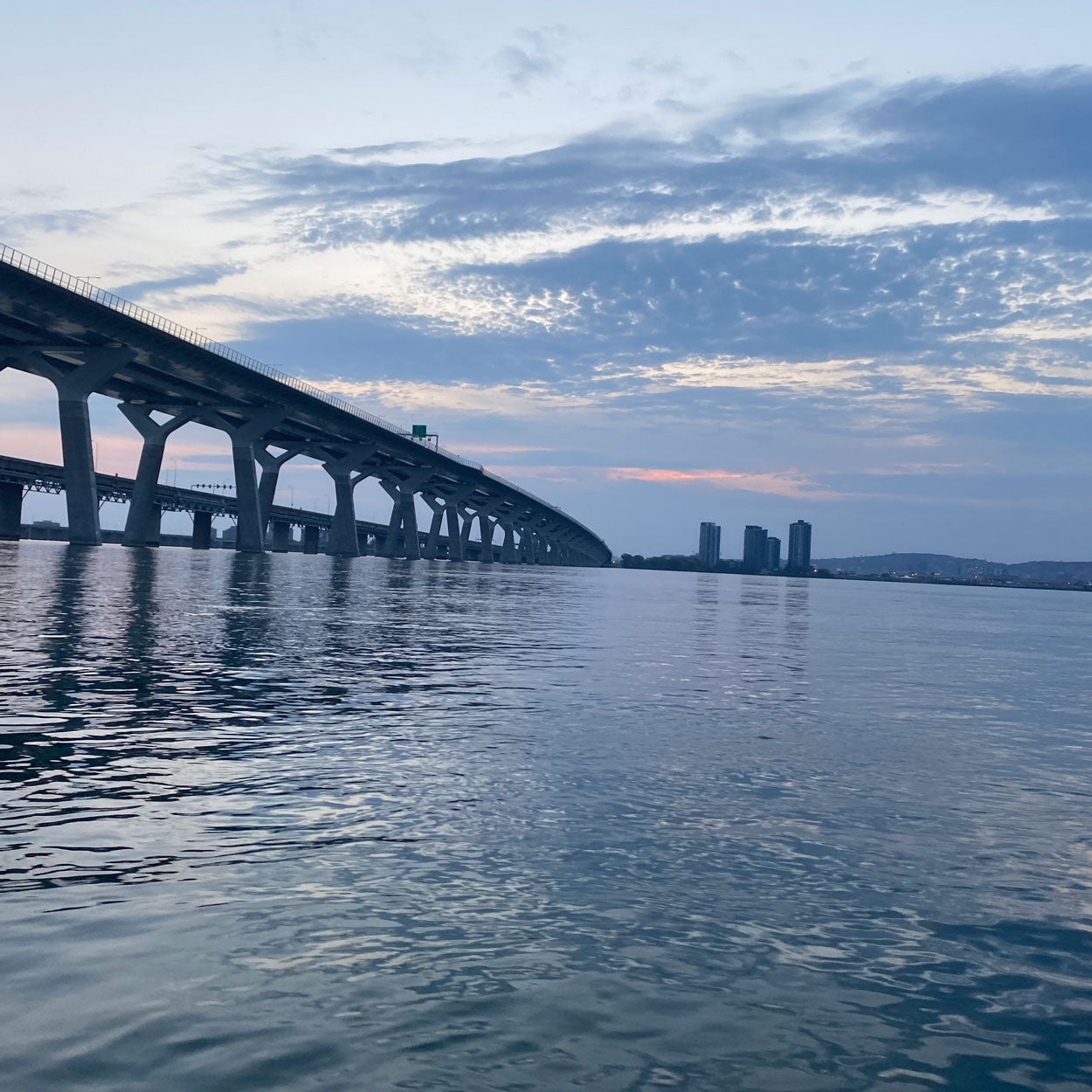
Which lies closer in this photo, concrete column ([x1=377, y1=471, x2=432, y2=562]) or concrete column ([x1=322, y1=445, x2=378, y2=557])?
concrete column ([x1=322, y1=445, x2=378, y2=557])

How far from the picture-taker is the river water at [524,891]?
5.20 m

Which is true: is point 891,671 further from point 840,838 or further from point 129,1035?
point 129,1035

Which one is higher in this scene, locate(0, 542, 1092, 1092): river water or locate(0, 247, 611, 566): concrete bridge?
locate(0, 247, 611, 566): concrete bridge

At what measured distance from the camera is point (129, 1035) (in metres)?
5.15

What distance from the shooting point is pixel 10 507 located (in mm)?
143750

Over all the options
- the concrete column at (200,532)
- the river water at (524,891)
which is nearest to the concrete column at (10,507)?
the concrete column at (200,532)

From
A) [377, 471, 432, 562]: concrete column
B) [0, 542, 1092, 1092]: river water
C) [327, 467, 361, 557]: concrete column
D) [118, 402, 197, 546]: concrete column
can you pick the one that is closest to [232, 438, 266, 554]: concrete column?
[118, 402, 197, 546]: concrete column

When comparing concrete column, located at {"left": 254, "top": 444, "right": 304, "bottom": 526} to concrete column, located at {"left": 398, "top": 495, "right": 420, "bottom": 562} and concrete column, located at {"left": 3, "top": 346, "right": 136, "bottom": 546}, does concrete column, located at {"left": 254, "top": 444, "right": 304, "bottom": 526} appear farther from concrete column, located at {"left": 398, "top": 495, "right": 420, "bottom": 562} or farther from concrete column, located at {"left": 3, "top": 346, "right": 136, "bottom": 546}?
concrete column, located at {"left": 3, "top": 346, "right": 136, "bottom": 546}

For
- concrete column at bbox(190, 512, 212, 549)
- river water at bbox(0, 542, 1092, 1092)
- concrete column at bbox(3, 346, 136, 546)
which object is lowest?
river water at bbox(0, 542, 1092, 1092)

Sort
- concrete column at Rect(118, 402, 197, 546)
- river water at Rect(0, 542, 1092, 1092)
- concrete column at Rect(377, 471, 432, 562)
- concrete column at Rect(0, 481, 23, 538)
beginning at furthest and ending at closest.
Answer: concrete column at Rect(377, 471, 432, 562) → concrete column at Rect(0, 481, 23, 538) → concrete column at Rect(118, 402, 197, 546) → river water at Rect(0, 542, 1092, 1092)

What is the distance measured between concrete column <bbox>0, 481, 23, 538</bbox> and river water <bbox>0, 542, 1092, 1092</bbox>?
139194 millimetres

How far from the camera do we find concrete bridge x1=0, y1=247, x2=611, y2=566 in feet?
289

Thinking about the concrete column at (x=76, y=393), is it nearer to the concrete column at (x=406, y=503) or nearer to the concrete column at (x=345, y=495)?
the concrete column at (x=345, y=495)

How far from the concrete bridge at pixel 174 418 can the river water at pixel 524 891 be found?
72.3 meters
